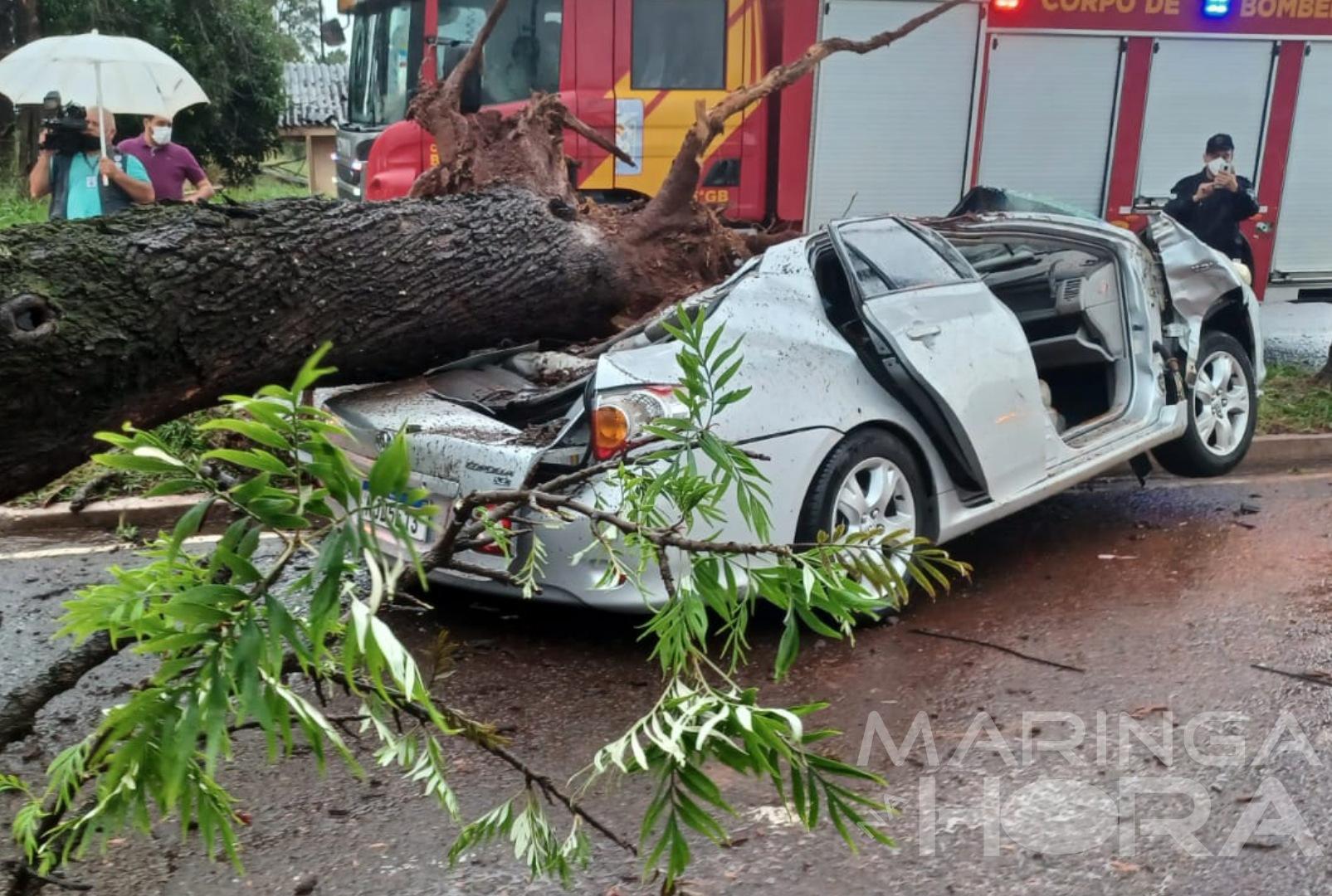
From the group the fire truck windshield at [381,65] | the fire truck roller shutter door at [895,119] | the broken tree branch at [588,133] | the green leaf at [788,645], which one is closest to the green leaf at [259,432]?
the green leaf at [788,645]

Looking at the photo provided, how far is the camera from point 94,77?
7832 millimetres

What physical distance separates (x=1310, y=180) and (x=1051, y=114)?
253cm

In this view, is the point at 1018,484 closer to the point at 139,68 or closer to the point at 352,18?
the point at 139,68

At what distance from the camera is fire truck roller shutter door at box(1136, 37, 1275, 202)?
34.6 feet

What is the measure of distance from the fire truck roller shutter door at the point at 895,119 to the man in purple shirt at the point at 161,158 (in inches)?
180

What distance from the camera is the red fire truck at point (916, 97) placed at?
8930mm

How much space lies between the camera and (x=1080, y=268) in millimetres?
6074

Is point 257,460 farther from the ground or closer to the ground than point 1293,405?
farther from the ground

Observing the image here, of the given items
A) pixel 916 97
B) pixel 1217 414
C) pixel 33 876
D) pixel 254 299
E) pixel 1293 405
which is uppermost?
pixel 916 97

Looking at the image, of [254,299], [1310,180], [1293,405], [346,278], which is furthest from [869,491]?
[1310,180]

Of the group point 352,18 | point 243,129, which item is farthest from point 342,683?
point 243,129

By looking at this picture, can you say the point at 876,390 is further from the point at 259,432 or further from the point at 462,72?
the point at 259,432

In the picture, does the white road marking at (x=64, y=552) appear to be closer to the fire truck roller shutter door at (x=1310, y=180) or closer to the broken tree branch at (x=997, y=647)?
the broken tree branch at (x=997, y=647)

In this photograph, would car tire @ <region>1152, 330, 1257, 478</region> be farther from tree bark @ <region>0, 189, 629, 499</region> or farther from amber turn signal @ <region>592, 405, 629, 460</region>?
amber turn signal @ <region>592, 405, 629, 460</region>
